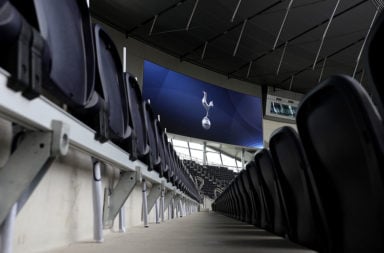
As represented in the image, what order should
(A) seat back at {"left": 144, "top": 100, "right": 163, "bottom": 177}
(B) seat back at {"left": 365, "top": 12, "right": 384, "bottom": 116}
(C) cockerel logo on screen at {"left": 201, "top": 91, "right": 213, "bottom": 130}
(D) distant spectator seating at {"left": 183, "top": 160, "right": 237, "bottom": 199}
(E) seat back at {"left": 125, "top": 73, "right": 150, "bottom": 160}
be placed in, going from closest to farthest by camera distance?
(B) seat back at {"left": 365, "top": 12, "right": 384, "bottom": 116}, (E) seat back at {"left": 125, "top": 73, "right": 150, "bottom": 160}, (A) seat back at {"left": 144, "top": 100, "right": 163, "bottom": 177}, (C) cockerel logo on screen at {"left": 201, "top": 91, "right": 213, "bottom": 130}, (D) distant spectator seating at {"left": 183, "top": 160, "right": 237, "bottom": 199}

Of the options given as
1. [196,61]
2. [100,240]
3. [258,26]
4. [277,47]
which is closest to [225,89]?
[196,61]

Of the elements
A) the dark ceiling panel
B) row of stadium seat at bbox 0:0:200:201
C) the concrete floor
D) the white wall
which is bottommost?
the concrete floor

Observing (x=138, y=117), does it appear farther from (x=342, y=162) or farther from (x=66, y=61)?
(x=342, y=162)

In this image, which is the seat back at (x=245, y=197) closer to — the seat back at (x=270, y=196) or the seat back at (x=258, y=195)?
the seat back at (x=258, y=195)

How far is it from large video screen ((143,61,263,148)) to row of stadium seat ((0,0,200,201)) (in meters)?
7.39

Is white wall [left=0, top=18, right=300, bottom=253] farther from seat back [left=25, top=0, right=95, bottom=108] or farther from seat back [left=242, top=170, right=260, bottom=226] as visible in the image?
seat back [left=242, top=170, right=260, bottom=226]

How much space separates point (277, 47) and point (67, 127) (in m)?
9.35

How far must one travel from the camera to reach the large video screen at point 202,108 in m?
9.32

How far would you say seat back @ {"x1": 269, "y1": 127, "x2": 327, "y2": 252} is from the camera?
2.99ft

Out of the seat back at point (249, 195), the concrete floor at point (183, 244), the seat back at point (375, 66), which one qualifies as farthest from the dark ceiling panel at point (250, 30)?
the seat back at point (375, 66)

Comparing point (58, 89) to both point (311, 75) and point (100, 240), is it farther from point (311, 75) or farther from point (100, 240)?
point (311, 75)

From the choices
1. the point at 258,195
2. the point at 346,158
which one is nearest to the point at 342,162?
the point at 346,158

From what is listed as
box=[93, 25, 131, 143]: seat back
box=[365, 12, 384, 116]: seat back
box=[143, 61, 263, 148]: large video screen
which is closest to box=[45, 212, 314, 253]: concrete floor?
box=[93, 25, 131, 143]: seat back

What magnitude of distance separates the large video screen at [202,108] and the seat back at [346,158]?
8175 millimetres
